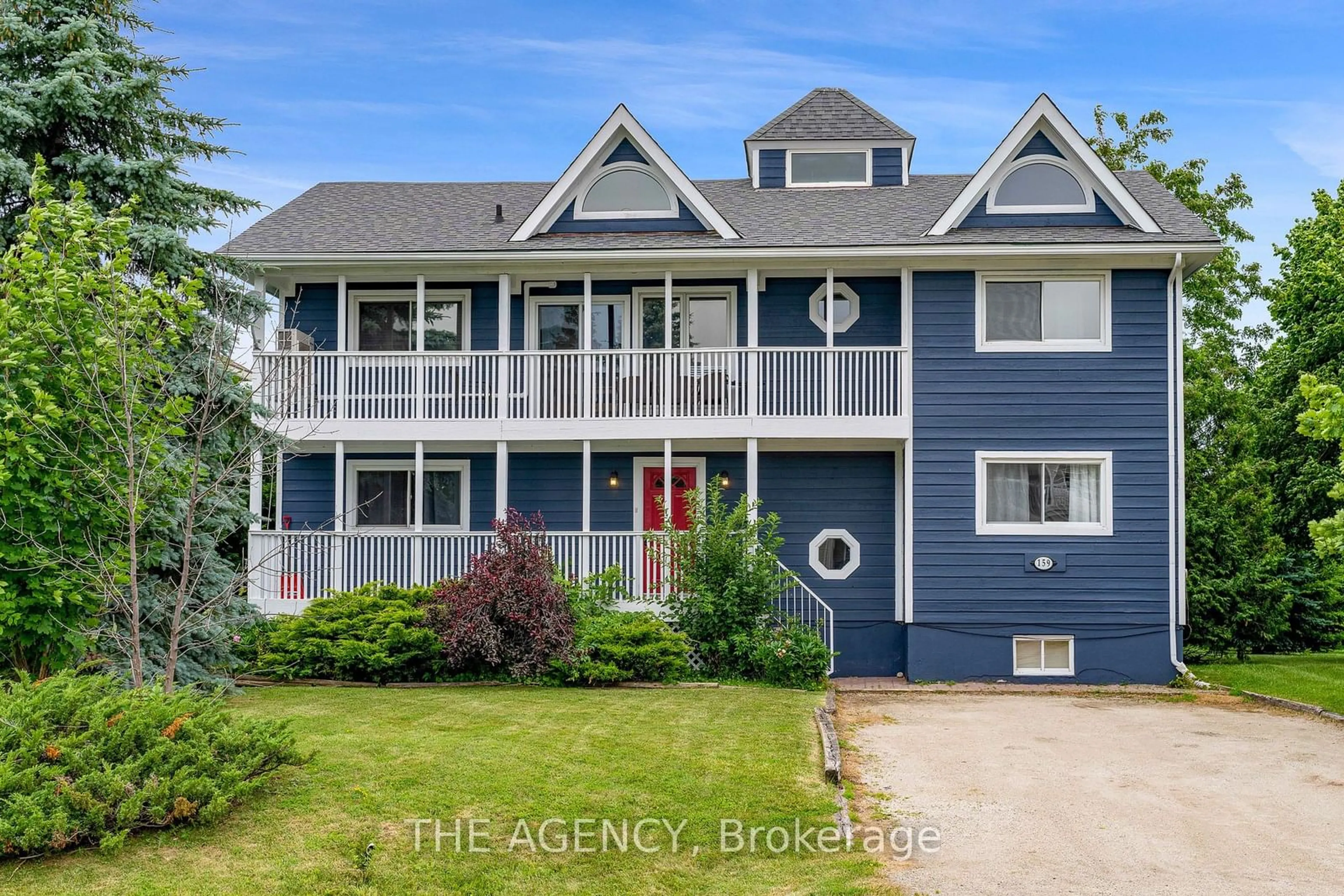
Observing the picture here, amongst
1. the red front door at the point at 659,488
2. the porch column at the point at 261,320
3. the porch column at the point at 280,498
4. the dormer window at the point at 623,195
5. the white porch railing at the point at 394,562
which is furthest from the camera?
A: the red front door at the point at 659,488

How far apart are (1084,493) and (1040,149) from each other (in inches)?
200

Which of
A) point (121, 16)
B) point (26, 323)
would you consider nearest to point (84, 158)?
point (121, 16)

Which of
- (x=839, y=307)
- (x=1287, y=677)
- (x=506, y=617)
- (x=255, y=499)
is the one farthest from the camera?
(x=839, y=307)

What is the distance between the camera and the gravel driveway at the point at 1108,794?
609cm

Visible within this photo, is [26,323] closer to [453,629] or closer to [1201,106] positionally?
[453,629]

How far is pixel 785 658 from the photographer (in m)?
13.0

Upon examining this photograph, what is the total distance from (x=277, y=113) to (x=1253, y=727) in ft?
68.9

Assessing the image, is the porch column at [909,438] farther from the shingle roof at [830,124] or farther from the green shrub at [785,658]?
the shingle roof at [830,124]

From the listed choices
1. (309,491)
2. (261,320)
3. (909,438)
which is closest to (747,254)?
(909,438)

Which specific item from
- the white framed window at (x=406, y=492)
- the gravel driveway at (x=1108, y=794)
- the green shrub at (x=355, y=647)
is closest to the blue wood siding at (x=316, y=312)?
the white framed window at (x=406, y=492)

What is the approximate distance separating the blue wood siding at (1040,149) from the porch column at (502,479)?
866 centimetres

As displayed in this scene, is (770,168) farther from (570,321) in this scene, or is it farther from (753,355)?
(753,355)

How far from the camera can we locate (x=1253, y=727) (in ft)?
36.9

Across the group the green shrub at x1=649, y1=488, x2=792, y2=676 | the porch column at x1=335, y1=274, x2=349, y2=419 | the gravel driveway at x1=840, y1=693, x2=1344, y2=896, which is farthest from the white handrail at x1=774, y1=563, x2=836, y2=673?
the porch column at x1=335, y1=274, x2=349, y2=419
